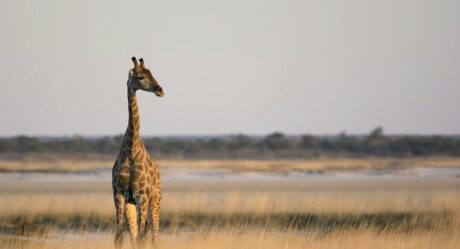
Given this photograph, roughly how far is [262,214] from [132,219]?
303 inches

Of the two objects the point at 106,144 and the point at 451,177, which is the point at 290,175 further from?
the point at 106,144

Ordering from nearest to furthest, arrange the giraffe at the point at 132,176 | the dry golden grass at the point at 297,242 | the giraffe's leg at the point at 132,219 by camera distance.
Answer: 1. the giraffe at the point at 132,176
2. the giraffe's leg at the point at 132,219
3. the dry golden grass at the point at 297,242

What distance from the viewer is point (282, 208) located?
79.3 ft

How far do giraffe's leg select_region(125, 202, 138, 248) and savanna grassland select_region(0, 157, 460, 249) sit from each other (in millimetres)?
600

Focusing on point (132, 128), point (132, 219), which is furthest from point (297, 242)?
point (132, 128)

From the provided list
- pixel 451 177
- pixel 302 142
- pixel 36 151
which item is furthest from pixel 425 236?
pixel 302 142

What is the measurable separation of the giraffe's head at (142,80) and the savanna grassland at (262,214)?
308cm

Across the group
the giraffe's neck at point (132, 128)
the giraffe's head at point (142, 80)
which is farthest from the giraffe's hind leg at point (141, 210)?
the giraffe's head at point (142, 80)

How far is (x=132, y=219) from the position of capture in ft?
51.6

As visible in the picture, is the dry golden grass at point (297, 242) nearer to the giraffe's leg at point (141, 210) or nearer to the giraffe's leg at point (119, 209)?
the giraffe's leg at point (119, 209)

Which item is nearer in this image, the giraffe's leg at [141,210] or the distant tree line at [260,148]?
the giraffe's leg at [141,210]

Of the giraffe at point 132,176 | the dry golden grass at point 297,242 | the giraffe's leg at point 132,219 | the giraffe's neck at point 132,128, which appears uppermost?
the giraffe's neck at point 132,128

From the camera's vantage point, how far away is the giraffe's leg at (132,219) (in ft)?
51.2

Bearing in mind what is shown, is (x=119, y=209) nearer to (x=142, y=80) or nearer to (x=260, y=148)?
(x=142, y=80)
